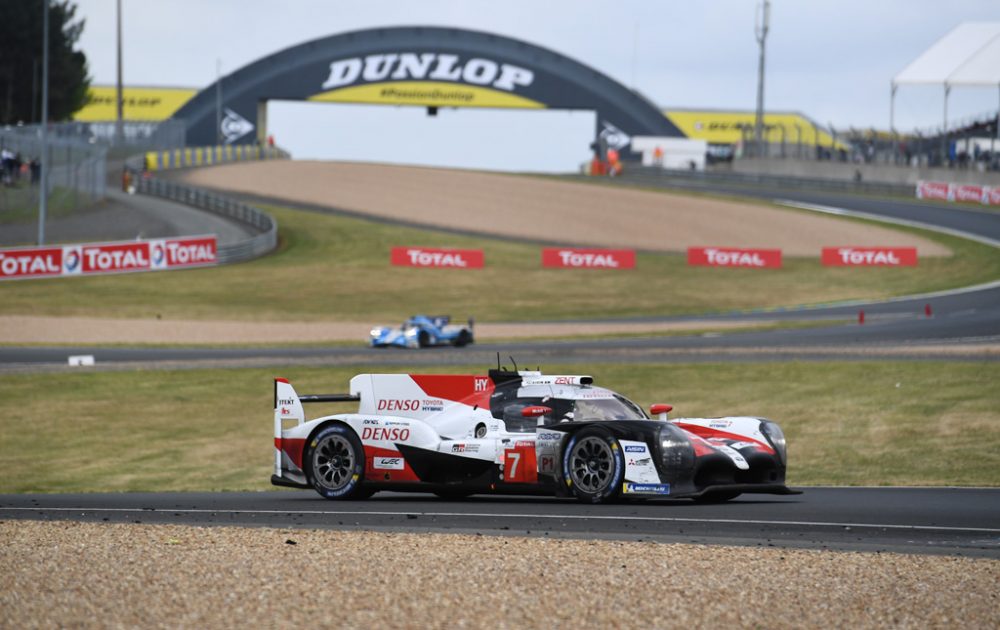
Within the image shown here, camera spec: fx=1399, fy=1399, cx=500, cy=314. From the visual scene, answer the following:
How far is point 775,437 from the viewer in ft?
48.3

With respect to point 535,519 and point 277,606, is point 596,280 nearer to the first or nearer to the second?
point 535,519

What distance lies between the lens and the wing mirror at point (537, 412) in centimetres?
1436

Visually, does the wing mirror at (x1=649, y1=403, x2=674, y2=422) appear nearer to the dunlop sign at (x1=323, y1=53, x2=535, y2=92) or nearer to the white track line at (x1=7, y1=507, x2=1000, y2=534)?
the white track line at (x1=7, y1=507, x2=1000, y2=534)

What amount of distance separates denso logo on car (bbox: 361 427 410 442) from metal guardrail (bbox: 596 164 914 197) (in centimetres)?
7535

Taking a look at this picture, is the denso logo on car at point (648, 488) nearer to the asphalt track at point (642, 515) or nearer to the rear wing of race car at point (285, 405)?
the asphalt track at point (642, 515)

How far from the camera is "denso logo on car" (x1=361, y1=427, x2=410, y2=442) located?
1473 centimetres

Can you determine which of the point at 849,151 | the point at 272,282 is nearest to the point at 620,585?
the point at 272,282

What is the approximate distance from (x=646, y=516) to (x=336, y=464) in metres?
3.80

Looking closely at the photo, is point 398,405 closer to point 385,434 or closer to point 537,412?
point 385,434

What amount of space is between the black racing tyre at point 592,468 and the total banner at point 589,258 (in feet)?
160

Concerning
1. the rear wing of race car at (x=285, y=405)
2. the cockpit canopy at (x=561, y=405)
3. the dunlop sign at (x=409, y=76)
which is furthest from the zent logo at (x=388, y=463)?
the dunlop sign at (x=409, y=76)

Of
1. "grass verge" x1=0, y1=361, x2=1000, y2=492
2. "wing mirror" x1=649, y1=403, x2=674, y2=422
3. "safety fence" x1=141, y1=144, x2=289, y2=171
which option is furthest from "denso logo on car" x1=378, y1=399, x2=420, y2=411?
"safety fence" x1=141, y1=144, x2=289, y2=171

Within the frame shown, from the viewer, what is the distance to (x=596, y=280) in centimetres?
5966

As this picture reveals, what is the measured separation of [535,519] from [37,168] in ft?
175
